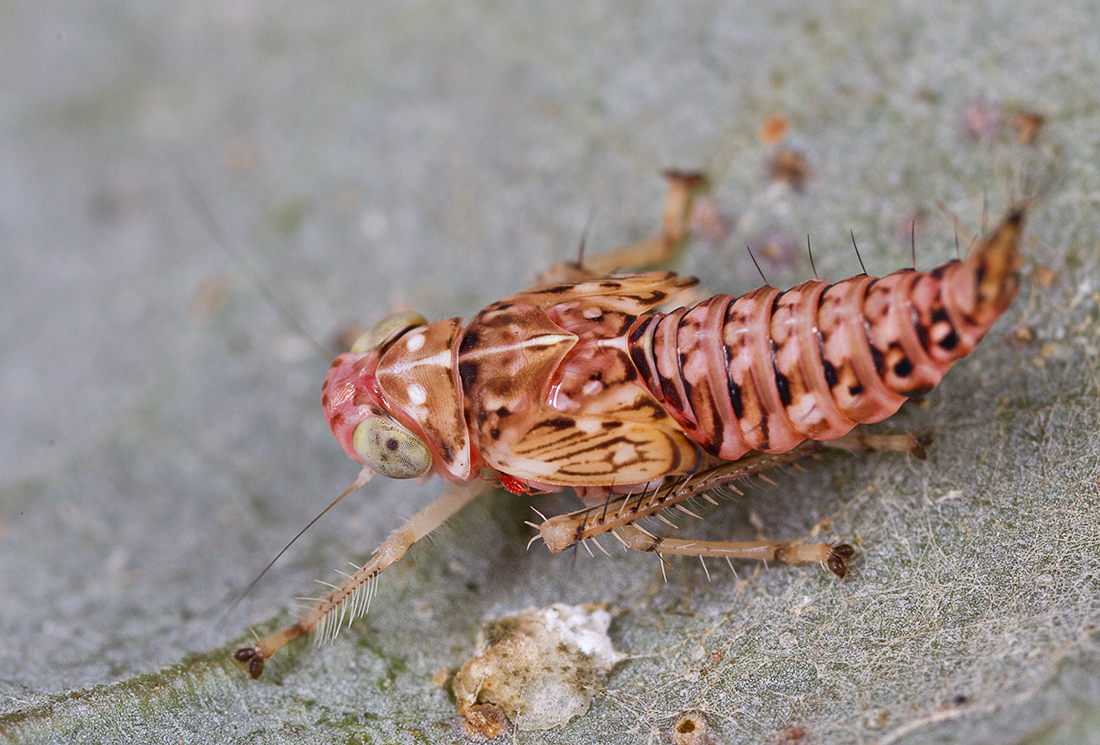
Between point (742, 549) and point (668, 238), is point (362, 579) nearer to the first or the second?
point (742, 549)

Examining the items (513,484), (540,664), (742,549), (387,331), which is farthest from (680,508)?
(387,331)

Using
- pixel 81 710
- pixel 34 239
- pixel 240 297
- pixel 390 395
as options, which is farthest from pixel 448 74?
pixel 81 710

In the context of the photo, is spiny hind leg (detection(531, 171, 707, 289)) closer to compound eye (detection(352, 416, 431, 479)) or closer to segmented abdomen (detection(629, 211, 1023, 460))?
segmented abdomen (detection(629, 211, 1023, 460))

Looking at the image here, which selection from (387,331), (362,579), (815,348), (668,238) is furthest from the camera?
(668,238)

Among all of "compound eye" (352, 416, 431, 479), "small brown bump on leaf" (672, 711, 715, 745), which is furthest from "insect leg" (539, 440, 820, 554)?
"small brown bump on leaf" (672, 711, 715, 745)

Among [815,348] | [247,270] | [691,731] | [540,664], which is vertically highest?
[247,270]

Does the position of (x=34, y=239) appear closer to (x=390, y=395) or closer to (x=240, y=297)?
(x=240, y=297)
